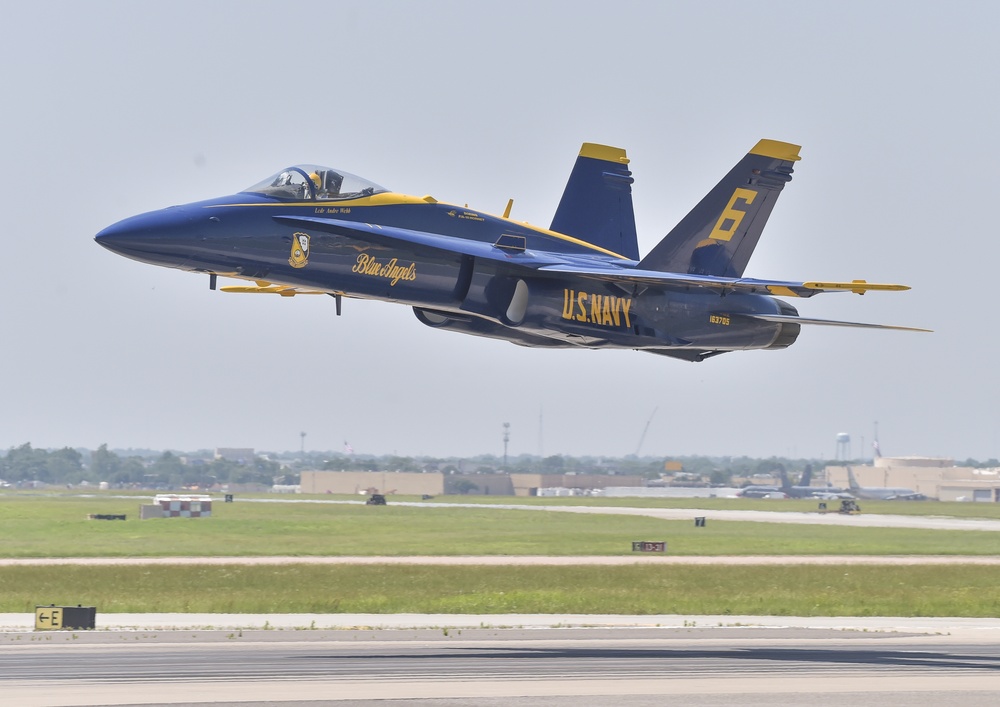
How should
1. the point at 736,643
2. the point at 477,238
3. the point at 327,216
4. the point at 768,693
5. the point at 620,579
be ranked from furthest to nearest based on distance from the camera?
the point at 620,579 < the point at 736,643 < the point at 477,238 < the point at 327,216 < the point at 768,693

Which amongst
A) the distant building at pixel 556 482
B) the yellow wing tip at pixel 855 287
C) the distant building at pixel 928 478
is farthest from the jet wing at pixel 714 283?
the distant building at pixel 556 482

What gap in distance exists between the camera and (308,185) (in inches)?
854

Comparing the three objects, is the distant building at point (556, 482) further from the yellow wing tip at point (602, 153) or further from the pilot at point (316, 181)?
the pilot at point (316, 181)

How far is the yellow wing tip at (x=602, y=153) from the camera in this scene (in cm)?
2872

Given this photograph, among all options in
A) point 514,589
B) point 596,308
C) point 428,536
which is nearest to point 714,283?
point 596,308

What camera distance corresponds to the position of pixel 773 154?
2756 cm

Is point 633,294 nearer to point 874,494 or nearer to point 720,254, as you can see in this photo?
point 720,254

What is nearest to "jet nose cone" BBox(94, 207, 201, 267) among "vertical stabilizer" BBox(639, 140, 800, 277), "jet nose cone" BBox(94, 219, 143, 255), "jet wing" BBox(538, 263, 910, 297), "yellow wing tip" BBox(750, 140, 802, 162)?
"jet nose cone" BBox(94, 219, 143, 255)

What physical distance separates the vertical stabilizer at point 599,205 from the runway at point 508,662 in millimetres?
8380

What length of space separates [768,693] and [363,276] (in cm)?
938

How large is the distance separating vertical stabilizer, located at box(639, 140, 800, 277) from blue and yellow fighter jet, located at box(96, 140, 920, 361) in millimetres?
28

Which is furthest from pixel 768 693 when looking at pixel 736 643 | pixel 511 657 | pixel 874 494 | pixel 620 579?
pixel 874 494

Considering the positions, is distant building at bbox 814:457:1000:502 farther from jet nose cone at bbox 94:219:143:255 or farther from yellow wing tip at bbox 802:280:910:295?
jet nose cone at bbox 94:219:143:255

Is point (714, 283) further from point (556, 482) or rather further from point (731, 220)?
point (556, 482)
